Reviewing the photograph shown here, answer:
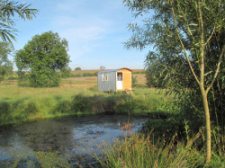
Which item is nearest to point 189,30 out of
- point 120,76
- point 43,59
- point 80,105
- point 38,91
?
point 80,105

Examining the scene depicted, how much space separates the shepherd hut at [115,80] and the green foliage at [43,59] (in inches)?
422

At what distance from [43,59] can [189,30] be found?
40.4 m

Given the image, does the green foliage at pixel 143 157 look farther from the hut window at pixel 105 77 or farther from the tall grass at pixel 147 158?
the hut window at pixel 105 77

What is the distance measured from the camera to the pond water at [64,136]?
11.3m

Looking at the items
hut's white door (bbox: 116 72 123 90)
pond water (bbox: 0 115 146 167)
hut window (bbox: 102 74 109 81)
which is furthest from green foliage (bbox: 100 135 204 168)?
hut window (bbox: 102 74 109 81)

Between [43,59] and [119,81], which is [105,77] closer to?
[119,81]

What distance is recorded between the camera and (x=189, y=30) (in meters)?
6.28

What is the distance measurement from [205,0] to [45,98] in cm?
1725

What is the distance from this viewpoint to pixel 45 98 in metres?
22.2

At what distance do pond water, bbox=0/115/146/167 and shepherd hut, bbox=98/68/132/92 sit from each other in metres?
14.6

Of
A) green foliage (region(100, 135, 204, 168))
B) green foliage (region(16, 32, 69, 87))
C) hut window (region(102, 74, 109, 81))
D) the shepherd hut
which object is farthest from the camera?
green foliage (region(16, 32, 69, 87))

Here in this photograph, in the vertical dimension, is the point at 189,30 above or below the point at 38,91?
above

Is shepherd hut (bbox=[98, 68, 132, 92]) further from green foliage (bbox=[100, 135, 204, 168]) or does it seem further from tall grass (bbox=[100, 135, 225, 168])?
green foliage (bbox=[100, 135, 204, 168])

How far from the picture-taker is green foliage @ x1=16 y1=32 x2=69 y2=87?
146 ft
